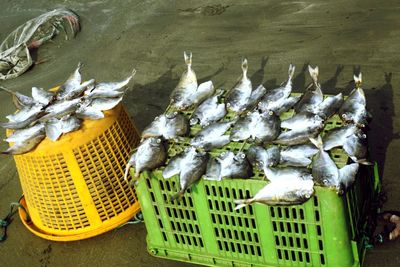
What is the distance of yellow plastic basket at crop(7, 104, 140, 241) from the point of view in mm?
4742

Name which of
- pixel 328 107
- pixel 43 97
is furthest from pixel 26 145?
pixel 328 107

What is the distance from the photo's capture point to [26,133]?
189 inches

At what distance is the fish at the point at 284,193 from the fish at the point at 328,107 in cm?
80

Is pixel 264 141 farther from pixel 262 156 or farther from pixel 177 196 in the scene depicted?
pixel 177 196

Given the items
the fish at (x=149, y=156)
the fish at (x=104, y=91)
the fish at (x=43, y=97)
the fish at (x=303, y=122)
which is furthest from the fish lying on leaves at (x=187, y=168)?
the fish at (x=43, y=97)

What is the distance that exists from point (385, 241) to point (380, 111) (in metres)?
1.92

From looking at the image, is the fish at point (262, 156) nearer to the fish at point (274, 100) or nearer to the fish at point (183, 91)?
the fish at point (274, 100)

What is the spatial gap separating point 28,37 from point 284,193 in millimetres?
7228

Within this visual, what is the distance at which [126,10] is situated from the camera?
989cm

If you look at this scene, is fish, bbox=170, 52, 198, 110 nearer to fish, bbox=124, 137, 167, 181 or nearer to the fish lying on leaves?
fish, bbox=124, 137, 167, 181

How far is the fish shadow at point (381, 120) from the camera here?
5367mm

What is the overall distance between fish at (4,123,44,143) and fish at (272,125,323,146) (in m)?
2.24

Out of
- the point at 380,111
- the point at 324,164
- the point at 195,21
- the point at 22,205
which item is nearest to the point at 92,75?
the point at 195,21

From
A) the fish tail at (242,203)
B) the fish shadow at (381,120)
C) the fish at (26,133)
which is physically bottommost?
the fish shadow at (381,120)
